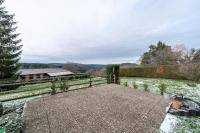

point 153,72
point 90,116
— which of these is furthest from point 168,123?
point 153,72

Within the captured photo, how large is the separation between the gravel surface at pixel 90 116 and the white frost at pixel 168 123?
13 centimetres

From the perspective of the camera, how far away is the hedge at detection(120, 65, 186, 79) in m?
22.4

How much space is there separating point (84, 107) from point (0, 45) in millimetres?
13324

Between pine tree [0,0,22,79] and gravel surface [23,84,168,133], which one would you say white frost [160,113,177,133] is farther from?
pine tree [0,0,22,79]

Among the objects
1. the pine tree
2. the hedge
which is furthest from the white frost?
the hedge

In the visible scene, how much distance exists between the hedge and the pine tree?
47.8ft

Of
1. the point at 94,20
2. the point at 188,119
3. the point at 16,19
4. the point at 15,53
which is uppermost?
the point at 16,19

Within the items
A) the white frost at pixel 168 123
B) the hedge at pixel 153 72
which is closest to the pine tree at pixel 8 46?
the white frost at pixel 168 123

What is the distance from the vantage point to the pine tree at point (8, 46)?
15.2 m

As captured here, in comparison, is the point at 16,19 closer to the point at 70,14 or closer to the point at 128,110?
the point at 70,14

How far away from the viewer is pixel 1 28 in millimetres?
15586

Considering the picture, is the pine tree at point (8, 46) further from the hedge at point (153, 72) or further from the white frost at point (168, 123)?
the hedge at point (153, 72)

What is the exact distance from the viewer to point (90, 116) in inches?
194

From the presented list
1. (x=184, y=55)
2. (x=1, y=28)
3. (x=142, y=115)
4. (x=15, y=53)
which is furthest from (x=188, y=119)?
(x=184, y=55)
